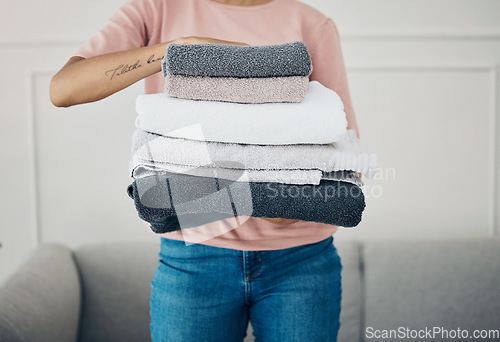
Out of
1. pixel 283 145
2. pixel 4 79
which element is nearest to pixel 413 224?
pixel 283 145

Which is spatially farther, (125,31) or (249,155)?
(125,31)

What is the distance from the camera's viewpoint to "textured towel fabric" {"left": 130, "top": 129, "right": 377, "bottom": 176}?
1.65 feet

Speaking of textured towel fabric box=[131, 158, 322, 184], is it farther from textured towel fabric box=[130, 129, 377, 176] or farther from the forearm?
the forearm

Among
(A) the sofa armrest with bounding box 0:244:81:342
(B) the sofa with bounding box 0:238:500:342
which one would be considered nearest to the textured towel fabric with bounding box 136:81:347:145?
(A) the sofa armrest with bounding box 0:244:81:342

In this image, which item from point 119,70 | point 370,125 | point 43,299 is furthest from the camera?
point 370,125

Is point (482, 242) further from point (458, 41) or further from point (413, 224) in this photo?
point (458, 41)

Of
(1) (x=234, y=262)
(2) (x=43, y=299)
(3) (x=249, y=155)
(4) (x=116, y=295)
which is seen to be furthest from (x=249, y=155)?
(4) (x=116, y=295)

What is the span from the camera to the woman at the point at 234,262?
65 cm

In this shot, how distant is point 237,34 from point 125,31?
19 centimetres

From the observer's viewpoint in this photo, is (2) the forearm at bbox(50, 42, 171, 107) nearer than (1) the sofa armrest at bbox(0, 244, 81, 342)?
Yes

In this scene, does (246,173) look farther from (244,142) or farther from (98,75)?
(98,75)

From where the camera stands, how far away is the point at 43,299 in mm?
1086

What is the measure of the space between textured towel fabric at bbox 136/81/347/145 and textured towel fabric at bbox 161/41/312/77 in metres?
0.04

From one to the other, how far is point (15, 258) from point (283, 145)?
1.44m
